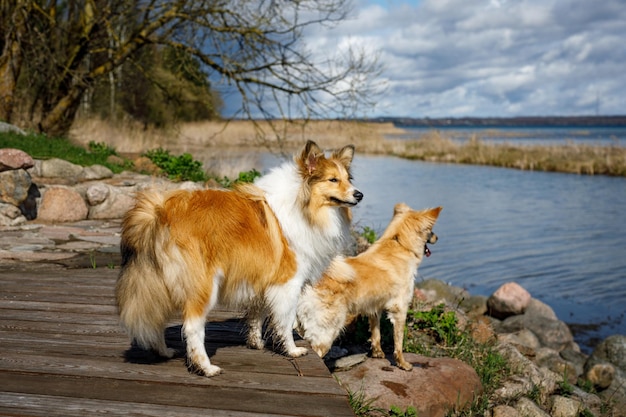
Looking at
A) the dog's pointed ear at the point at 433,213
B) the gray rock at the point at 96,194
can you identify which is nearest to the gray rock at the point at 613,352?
the dog's pointed ear at the point at 433,213

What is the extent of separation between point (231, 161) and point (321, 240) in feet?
48.4

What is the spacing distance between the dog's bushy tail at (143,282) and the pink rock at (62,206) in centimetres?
628

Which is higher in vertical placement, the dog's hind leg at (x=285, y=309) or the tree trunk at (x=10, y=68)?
the tree trunk at (x=10, y=68)

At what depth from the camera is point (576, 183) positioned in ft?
92.5

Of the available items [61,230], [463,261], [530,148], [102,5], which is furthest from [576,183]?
[61,230]

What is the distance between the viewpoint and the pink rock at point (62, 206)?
30.3ft

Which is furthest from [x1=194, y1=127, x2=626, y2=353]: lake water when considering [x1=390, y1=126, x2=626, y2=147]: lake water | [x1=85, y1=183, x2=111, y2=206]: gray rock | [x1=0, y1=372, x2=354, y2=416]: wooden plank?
[x1=390, y1=126, x2=626, y2=147]: lake water

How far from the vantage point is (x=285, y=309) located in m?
4.14

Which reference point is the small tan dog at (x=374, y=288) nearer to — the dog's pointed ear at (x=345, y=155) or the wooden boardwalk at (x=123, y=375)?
the wooden boardwalk at (x=123, y=375)

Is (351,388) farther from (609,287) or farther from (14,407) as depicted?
A: (609,287)

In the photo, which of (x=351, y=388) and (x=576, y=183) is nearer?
(x=351, y=388)

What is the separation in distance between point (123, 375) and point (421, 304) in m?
4.98

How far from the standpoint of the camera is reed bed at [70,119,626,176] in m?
15.2

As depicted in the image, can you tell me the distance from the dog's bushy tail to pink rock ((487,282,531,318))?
8.77 m
